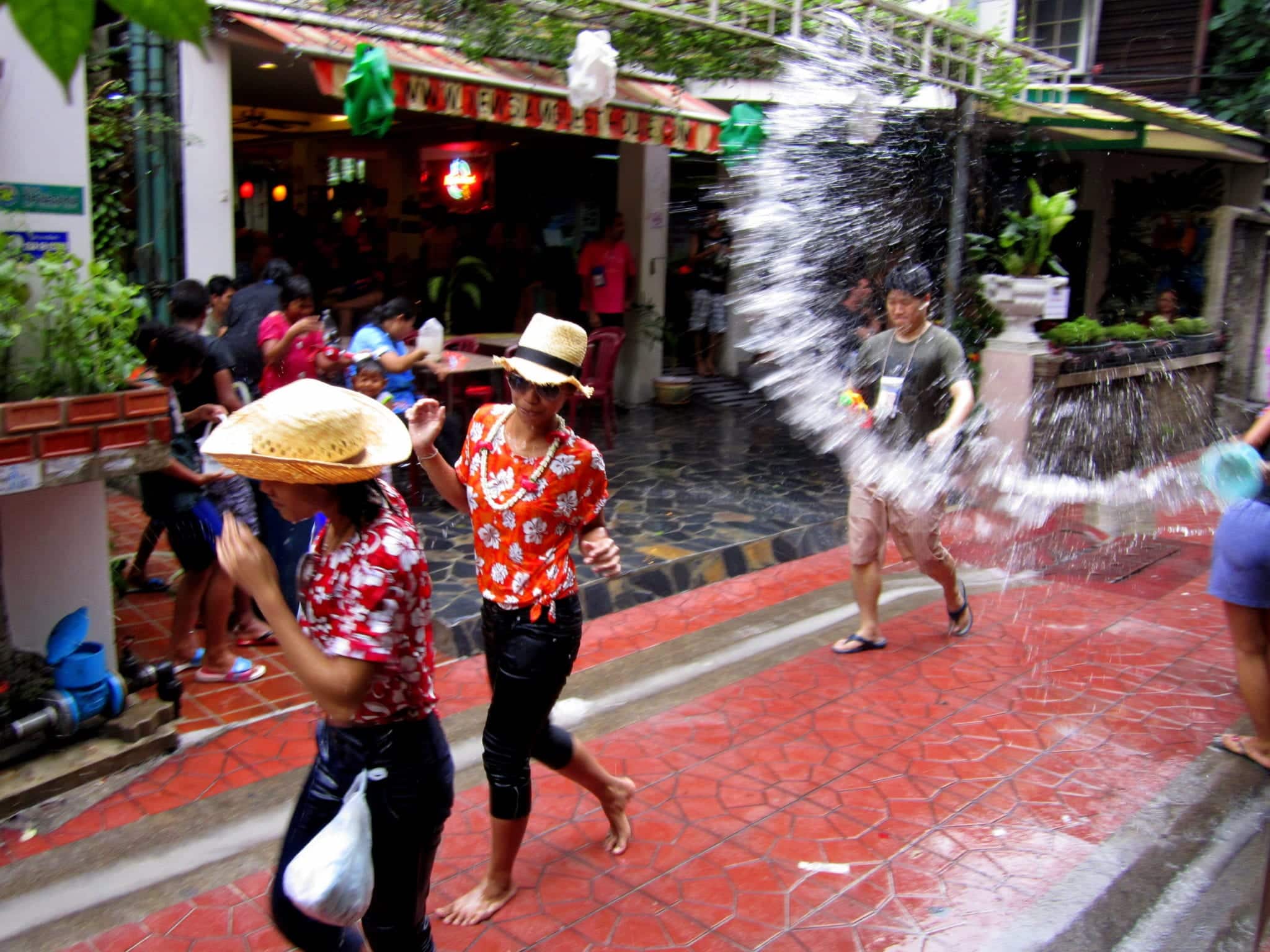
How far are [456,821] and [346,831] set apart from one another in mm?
1710

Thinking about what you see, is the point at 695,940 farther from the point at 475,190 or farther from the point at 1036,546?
the point at 475,190

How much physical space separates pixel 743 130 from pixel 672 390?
381 centimetres

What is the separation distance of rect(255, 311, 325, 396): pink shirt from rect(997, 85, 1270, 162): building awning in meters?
6.08

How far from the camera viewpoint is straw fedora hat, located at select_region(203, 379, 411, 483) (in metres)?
2.36

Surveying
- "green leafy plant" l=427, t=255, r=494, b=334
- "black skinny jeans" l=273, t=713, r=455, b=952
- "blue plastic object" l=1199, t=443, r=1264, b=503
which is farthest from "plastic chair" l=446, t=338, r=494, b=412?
"black skinny jeans" l=273, t=713, r=455, b=952

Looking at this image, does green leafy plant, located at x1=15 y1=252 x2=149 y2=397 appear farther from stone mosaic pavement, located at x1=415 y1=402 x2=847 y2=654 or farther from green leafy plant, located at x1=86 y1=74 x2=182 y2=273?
green leafy plant, located at x1=86 y1=74 x2=182 y2=273

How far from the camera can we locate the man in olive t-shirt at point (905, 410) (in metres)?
5.32

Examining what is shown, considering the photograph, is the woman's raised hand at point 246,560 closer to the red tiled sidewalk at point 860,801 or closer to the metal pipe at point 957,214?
the red tiled sidewalk at point 860,801

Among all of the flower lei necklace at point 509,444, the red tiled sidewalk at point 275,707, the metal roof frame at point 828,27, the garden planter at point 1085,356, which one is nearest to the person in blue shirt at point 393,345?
the red tiled sidewalk at point 275,707

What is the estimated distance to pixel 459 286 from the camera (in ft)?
39.1

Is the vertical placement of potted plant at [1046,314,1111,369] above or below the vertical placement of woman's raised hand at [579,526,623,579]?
above

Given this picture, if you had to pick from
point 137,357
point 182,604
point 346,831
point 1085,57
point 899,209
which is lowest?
point 182,604

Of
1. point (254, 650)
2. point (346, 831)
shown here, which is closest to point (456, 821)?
point (346, 831)

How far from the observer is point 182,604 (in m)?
5.08
